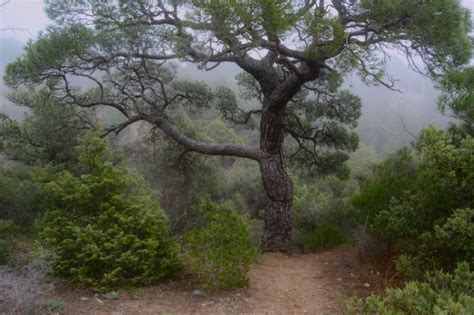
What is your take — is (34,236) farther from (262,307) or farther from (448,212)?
(448,212)

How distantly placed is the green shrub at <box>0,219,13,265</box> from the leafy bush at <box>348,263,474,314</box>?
13.2 feet

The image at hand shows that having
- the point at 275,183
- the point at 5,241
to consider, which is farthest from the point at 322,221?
the point at 5,241

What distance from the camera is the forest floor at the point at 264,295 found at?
4.62m

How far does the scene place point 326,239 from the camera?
9.45 m

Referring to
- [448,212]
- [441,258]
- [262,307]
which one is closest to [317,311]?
[262,307]

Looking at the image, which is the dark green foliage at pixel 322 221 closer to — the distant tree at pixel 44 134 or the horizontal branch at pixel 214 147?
the horizontal branch at pixel 214 147

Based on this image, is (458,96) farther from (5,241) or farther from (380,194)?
(5,241)

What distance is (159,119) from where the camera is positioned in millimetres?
8586

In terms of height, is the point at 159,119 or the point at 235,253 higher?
the point at 159,119

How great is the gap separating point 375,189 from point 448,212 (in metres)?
2.16

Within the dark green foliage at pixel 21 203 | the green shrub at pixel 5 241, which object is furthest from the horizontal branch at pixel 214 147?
the green shrub at pixel 5 241

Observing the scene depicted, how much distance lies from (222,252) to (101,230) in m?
1.44

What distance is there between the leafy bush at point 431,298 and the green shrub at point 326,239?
4955 millimetres

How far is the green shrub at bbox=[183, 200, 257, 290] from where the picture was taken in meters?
5.20
